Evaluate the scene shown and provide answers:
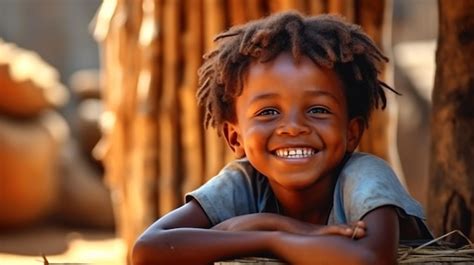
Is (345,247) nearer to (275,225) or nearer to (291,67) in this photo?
(275,225)

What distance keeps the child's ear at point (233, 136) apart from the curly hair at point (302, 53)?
23 millimetres

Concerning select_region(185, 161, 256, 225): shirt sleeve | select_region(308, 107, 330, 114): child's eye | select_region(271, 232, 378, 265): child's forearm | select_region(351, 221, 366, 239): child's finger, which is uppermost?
Result: select_region(308, 107, 330, 114): child's eye

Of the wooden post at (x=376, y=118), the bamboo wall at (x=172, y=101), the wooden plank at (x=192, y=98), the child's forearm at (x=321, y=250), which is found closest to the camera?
the child's forearm at (x=321, y=250)

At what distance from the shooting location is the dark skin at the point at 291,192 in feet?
8.70

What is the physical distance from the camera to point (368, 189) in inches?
110

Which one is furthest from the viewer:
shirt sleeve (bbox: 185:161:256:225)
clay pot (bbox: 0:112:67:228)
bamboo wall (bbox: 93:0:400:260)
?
clay pot (bbox: 0:112:67:228)

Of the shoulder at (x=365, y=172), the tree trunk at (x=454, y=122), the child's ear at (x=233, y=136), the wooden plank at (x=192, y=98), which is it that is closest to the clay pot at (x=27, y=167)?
the wooden plank at (x=192, y=98)

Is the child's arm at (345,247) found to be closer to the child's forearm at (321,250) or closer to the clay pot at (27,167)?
the child's forearm at (321,250)

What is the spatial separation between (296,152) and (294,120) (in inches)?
3.5

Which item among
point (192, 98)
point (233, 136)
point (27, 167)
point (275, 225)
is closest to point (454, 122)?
point (233, 136)

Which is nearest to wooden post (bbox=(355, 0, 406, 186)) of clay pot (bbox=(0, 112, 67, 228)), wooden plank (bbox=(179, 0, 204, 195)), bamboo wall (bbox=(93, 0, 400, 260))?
bamboo wall (bbox=(93, 0, 400, 260))

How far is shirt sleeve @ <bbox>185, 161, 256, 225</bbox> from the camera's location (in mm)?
3023

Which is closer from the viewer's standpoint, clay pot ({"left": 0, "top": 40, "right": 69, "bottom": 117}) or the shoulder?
the shoulder

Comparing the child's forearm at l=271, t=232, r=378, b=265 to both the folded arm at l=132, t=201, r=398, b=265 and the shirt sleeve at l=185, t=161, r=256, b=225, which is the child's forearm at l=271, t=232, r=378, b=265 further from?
the shirt sleeve at l=185, t=161, r=256, b=225
